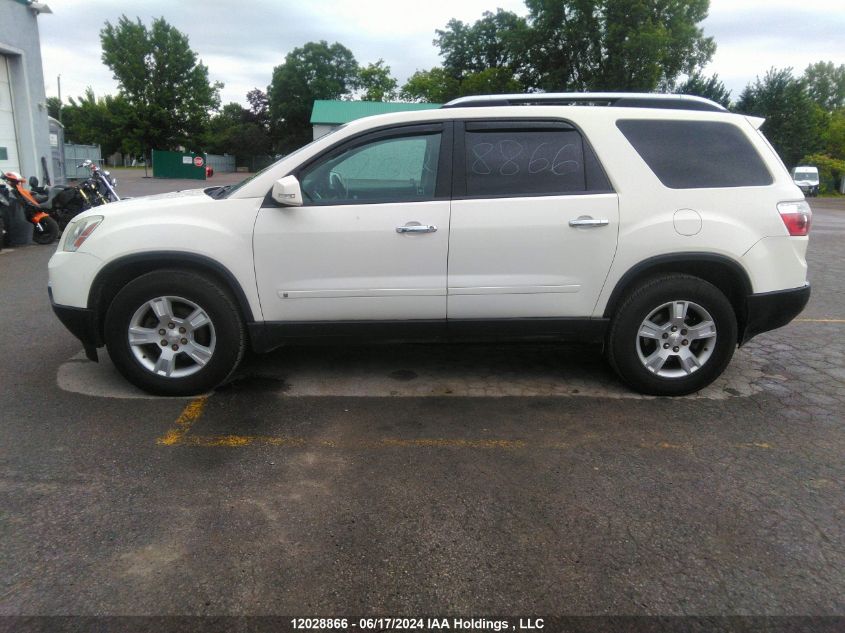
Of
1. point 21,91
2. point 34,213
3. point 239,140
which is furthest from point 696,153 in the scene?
point 239,140

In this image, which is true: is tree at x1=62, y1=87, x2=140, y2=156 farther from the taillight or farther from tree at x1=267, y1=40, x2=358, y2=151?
the taillight

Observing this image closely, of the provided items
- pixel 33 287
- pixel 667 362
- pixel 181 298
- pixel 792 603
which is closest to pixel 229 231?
pixel 181 298

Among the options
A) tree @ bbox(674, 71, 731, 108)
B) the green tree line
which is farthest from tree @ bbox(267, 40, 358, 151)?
tree @ bbox(674, 71, 731, 108)

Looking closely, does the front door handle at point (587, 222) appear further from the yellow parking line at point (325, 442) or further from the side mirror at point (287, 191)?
the side mirror at point (287, 191)

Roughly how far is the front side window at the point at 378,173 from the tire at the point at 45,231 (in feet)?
29.8

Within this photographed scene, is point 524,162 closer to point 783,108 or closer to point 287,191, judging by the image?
point 287,191

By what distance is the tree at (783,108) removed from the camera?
45.8 m

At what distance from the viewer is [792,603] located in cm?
231

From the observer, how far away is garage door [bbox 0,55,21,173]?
13.2 meters

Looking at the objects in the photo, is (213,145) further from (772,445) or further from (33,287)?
(772,445)

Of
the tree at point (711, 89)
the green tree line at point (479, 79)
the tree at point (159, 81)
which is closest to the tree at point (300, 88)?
the green tree line at point (479, 79)

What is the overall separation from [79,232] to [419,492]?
2845mm

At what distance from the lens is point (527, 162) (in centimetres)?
411

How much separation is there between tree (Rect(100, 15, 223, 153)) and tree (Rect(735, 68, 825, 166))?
157ft
